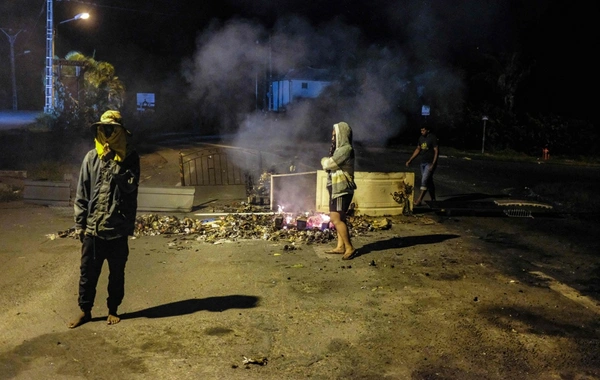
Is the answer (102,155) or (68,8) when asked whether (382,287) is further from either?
(68,8)

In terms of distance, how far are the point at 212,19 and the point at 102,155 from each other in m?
10.2

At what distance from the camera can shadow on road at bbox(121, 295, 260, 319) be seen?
5586 millimetres

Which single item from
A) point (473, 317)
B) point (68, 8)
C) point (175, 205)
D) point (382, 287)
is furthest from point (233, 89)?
point (68, 8)

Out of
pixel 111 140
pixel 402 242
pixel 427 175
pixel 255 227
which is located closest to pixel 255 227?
pixel 255 227

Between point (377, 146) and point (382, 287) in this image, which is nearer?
point (382, 287)

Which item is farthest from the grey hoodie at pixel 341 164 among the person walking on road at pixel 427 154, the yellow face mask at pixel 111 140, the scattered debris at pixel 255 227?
the person walking on road at pixel 427 154

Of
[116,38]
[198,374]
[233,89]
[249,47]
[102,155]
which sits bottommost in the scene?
[198,374]

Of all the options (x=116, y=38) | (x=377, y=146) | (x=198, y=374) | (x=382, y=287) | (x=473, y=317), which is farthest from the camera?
(x=116, y=38)

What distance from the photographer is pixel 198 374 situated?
4.31 meters

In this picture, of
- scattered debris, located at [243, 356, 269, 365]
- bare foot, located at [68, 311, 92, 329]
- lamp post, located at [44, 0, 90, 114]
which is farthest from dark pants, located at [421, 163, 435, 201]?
lamp post, located at [44, 0, 90, 114]

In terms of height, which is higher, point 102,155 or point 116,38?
point 116,38

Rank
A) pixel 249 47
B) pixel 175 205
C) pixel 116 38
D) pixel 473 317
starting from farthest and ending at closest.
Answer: pixel 116 38 < pixel 249 47 < pixel 175 205 < pixel 473 317

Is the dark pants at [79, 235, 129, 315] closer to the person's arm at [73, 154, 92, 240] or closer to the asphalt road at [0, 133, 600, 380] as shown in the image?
the person's arm at [73, 154, 92, 240]

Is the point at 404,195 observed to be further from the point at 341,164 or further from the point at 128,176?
the point at 128,176
